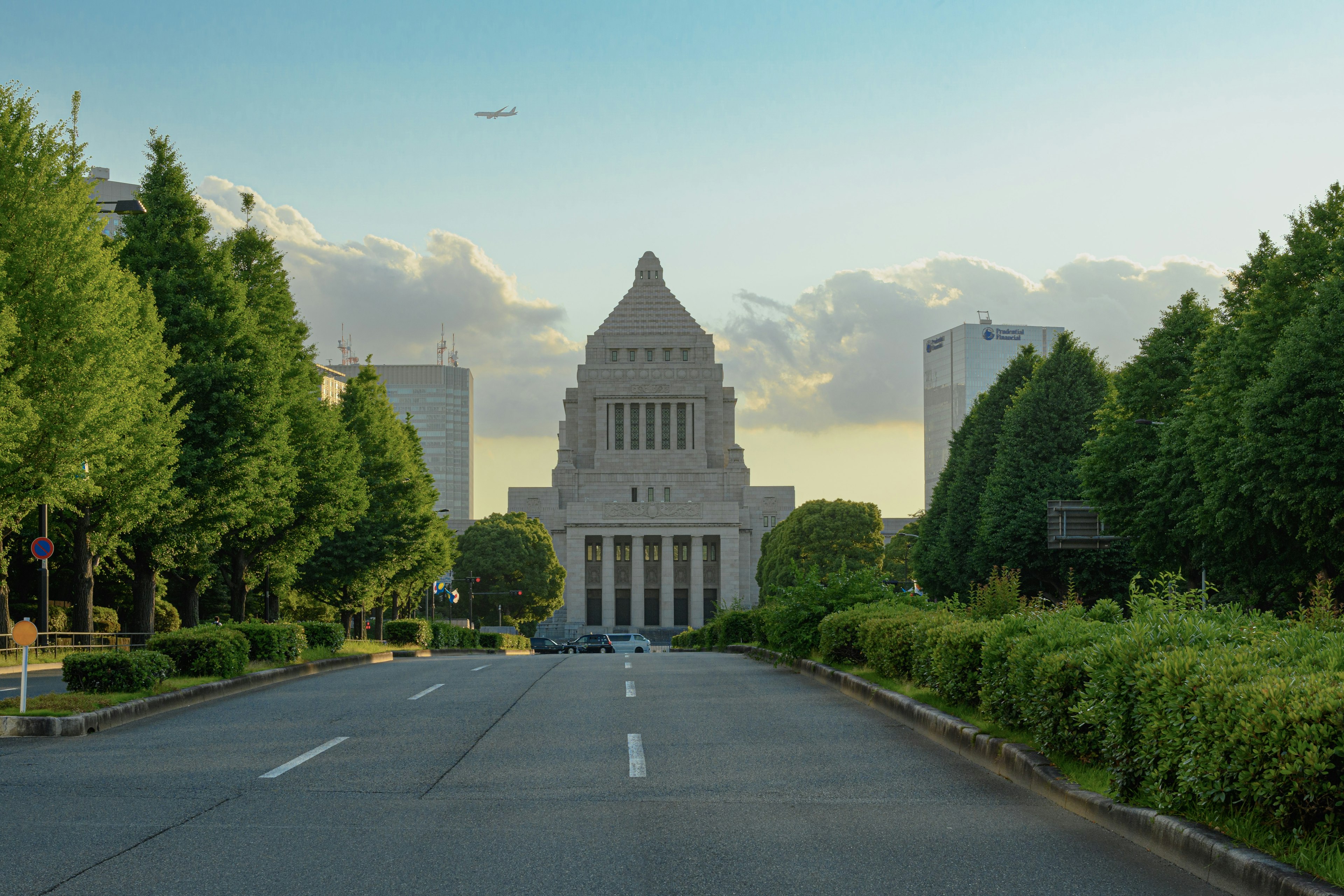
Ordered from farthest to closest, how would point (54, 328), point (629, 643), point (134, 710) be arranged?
point (629, 643)
point (54, 328)
point (134, 710)

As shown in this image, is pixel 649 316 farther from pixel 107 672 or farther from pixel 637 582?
pixel 107 672

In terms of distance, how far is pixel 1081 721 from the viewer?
845cm

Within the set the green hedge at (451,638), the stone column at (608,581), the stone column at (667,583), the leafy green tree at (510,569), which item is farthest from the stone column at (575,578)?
the green hedge at (451,638)

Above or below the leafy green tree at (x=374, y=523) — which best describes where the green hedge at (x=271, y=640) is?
below

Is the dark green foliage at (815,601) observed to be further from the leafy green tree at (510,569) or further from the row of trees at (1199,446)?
the leafy green tree at (510,569)

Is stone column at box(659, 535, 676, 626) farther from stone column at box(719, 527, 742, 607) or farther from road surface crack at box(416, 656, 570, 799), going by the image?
road surface crack at box(416, 656, 570, 799)

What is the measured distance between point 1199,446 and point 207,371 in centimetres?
2566

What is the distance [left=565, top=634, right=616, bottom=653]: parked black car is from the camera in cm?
6681

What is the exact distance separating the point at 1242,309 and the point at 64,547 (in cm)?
3468

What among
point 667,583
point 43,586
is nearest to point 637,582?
point 667,583

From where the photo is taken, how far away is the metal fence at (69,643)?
90.5 ft

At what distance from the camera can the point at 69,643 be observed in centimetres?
3111

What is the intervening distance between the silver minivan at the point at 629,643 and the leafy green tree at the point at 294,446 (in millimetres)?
34911

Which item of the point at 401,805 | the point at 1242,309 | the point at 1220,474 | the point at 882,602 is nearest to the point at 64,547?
the point at 882,602
